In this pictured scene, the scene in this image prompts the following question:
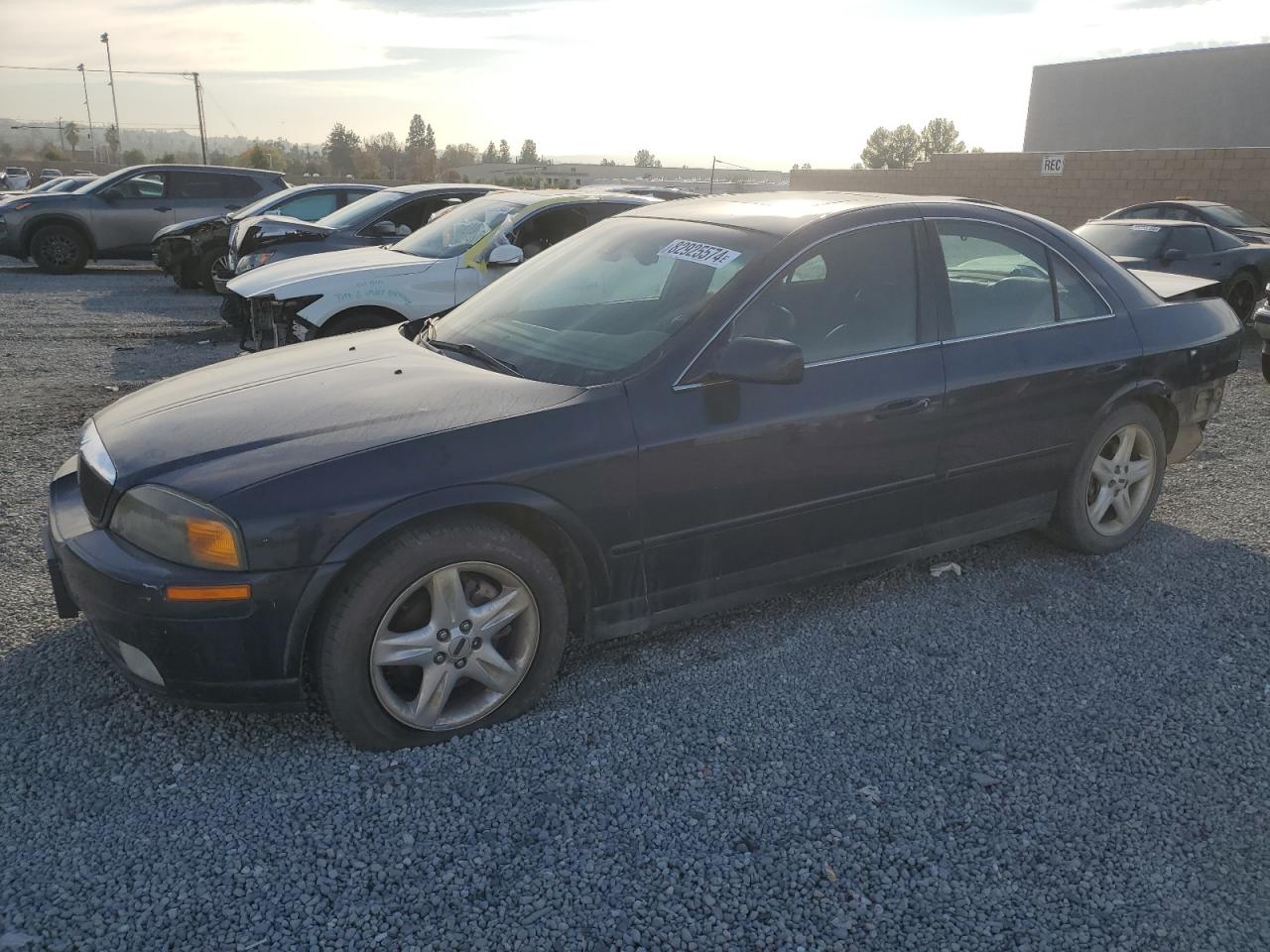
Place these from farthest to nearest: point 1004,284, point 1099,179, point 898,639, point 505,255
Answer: point 1099,179, point 505,255, point 1004,284, point 898,639

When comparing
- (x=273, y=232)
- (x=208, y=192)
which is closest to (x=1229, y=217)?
(x=273, y=232)

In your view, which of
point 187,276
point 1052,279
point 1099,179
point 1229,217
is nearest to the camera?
point 1052,279

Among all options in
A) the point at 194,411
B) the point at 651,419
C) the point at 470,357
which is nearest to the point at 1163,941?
the point at 651,419

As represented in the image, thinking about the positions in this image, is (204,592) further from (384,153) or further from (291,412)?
(384,153)

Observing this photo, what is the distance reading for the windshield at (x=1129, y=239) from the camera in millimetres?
11562

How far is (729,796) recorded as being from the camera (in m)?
2.82

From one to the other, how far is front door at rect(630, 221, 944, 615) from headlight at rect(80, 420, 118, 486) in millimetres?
1580

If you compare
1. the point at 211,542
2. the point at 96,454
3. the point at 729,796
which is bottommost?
the point at 729,796

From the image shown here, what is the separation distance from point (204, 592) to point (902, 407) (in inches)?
94.6

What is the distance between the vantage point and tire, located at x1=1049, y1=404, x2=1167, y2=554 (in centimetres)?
436

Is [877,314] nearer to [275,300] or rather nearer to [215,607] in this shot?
[215,607]

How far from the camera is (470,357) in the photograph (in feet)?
12.1

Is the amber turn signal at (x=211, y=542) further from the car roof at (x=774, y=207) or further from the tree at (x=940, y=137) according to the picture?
the tree at (x=940, y=137)

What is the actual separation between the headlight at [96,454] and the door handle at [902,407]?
8.21 ft
